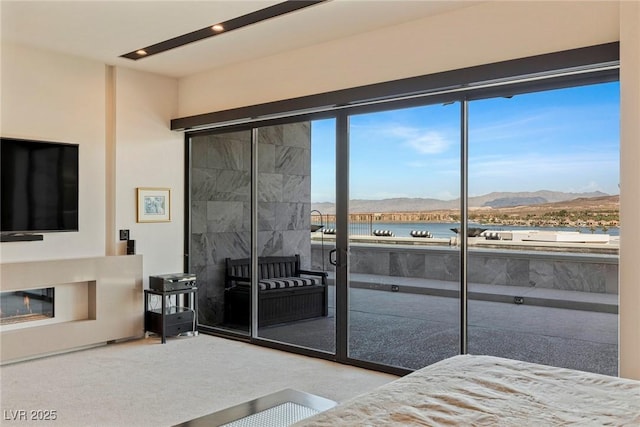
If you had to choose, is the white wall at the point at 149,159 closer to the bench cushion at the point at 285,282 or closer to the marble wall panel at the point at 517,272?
the bench cushion at the point at 285,282

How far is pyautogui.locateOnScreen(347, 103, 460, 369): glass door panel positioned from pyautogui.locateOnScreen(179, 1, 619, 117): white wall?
38cm

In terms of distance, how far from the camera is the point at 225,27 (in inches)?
168

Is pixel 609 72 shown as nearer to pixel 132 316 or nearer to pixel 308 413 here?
pixel 308 413

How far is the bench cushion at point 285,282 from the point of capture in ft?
16.6

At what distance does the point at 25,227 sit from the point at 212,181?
74.9 inches

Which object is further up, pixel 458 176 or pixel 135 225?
pixel 458 176

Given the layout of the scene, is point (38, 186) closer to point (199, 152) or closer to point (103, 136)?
point (103, 136)

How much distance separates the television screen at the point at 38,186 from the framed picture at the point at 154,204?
68 cm

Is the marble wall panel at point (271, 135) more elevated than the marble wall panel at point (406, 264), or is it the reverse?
the marble wall panel at point (271, 135)

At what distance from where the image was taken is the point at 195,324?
5.65m

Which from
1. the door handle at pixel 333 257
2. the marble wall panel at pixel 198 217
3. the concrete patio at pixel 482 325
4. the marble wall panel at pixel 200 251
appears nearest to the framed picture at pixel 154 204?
the marble wall panel at pixel 198 217

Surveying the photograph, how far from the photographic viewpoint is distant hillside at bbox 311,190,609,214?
3.72m

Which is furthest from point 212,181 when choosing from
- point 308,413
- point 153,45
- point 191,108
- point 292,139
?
point 308,413

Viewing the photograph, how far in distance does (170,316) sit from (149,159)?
1.69 meters
